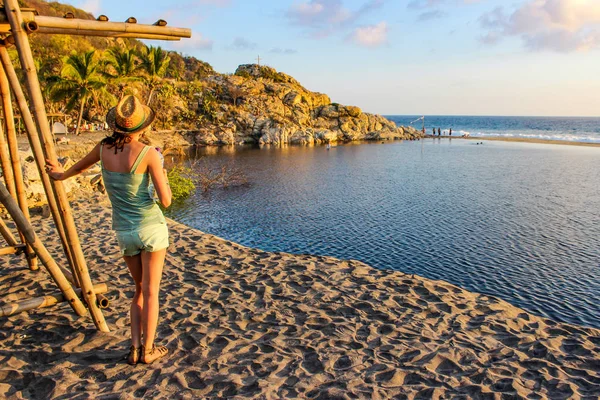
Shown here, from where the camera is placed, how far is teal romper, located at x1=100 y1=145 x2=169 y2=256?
4160 mm

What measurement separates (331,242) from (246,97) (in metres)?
59.9

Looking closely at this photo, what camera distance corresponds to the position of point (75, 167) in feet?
14.5

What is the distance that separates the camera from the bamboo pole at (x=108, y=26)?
5273 millimetres

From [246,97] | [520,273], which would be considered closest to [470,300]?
[520,273]

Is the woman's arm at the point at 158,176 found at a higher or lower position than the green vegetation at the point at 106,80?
lower

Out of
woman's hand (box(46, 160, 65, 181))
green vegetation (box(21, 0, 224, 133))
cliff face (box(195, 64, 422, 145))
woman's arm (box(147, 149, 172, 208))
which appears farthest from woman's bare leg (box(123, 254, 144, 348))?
cliff face (box(195, 64, 422, 145))

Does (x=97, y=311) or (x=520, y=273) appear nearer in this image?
(x=97, y=311)

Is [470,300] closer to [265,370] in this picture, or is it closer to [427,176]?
Answer: [265,370]

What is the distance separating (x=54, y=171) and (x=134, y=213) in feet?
4.32

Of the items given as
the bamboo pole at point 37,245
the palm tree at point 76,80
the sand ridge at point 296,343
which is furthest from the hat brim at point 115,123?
the palm tree at point 76,80

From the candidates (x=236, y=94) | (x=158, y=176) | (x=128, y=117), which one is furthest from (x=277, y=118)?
(x=158, y=176)

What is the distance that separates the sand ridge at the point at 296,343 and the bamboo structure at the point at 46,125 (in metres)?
0.45

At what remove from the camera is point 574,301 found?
9.86 metres

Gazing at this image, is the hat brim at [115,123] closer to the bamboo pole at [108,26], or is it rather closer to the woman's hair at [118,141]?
the woman's hair at [118,141]
